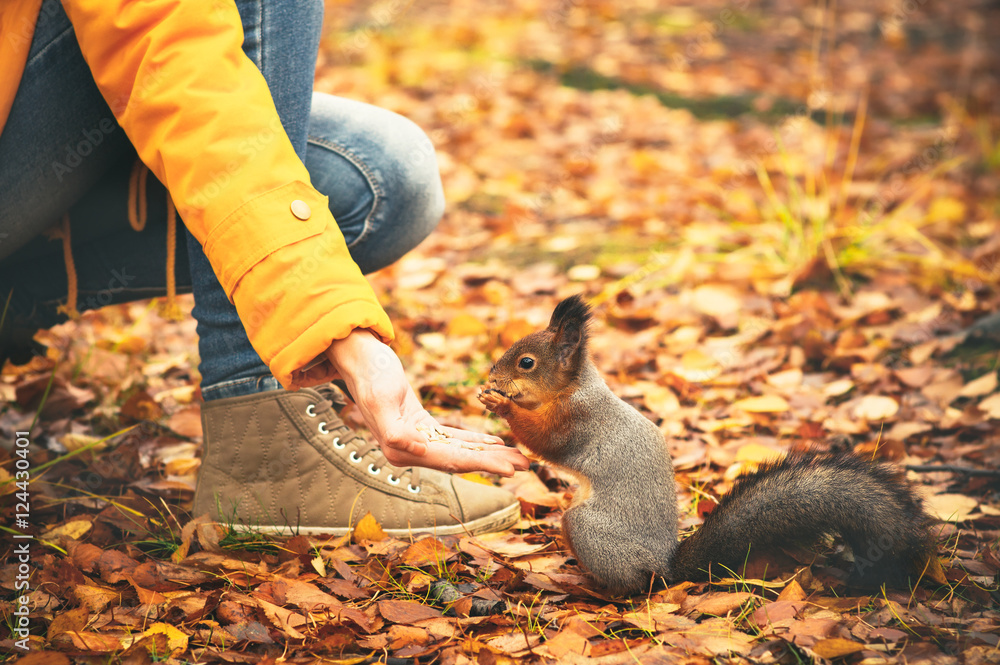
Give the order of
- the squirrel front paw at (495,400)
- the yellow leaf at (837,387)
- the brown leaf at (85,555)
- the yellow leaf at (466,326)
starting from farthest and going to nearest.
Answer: the yellow leaf at (466,326) < the yellow leaf at (837,387) < the squirrel front paw at (495,400) < the brown leaf at (85,555)

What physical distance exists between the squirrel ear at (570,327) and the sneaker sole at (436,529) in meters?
0.42

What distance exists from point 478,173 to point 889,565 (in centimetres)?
373

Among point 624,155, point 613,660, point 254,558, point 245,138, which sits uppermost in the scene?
point 245,138

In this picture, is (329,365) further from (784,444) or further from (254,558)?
(784,444)

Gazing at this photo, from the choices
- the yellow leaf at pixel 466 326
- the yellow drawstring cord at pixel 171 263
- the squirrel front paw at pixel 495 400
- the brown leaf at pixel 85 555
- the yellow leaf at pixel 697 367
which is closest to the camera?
the brown leaf at pixel 85 555

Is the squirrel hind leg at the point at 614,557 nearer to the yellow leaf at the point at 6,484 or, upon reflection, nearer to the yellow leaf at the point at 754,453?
the yellow leaf at the point at 754,453

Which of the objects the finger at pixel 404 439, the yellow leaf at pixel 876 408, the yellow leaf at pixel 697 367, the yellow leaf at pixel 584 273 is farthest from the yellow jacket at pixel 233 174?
the yellow leaf at pixel 584 273

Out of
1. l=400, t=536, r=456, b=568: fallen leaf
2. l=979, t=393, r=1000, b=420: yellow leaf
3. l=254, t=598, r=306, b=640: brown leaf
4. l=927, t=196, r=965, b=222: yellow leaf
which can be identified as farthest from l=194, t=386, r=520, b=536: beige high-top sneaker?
l=927, t=196, r=965, b=222: yellow leaf

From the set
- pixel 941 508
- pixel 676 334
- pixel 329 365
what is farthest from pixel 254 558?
pixel 676 334

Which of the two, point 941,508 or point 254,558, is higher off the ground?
point 941,508

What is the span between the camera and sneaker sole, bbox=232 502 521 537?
5.71 feet

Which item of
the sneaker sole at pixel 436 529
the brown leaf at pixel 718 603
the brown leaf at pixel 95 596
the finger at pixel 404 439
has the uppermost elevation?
the finger at pixel 404 439

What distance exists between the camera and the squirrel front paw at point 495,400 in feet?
5.41

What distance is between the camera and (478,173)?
188 inches
